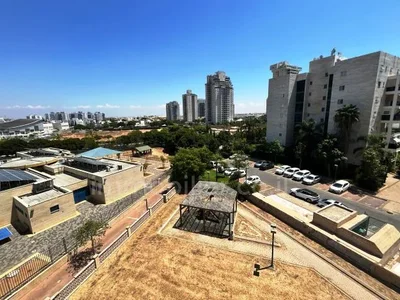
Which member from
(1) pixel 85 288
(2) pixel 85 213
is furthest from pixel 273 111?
(1) pixel 85 288

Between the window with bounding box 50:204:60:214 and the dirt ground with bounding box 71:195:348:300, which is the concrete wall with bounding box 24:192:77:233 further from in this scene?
the dirt ground with bounding box 71:195:348:300

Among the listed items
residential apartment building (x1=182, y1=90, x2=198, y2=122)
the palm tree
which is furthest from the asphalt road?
residential apartment building (x1=182, y1=90, x2=198, y2=122)

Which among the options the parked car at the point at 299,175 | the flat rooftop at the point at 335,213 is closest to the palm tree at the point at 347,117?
the parked car at the point at 299,175

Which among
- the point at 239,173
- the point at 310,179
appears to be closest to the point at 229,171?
the point at 239,173

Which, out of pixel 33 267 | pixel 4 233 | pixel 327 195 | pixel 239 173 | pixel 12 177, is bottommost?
pixel 327 195

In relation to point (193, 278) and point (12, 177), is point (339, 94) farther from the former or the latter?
point (12, 177)

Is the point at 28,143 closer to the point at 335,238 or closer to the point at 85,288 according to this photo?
the point at 85,288
